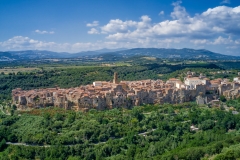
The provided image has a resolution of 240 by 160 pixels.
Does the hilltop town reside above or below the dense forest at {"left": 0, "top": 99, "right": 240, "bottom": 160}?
above

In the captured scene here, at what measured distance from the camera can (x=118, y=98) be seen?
39969 mm

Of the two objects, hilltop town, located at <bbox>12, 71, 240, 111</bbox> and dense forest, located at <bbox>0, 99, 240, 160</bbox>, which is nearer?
dense forest, located at <bbox>0, 99, 240, 160</bbox>

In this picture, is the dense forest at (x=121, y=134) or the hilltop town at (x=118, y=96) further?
the hilltop town at (x=118, y=96)

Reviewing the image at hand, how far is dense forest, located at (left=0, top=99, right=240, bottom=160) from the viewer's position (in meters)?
25.3

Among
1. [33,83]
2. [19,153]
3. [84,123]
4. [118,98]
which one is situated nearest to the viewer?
[19,153]

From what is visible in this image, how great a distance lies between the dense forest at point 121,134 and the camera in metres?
25.3

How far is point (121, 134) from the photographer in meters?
30.4

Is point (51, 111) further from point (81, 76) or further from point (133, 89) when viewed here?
point (81, 76)

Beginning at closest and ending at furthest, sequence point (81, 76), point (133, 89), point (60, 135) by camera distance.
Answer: point (60, 135), point (133, 89), point (81, 76)

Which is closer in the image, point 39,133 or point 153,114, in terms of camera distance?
point 39,133

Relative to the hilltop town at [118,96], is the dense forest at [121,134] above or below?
below

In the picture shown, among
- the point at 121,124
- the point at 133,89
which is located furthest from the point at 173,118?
the point at 133,89

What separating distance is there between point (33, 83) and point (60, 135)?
36.0 metres

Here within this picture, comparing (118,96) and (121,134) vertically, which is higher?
(118,96)
